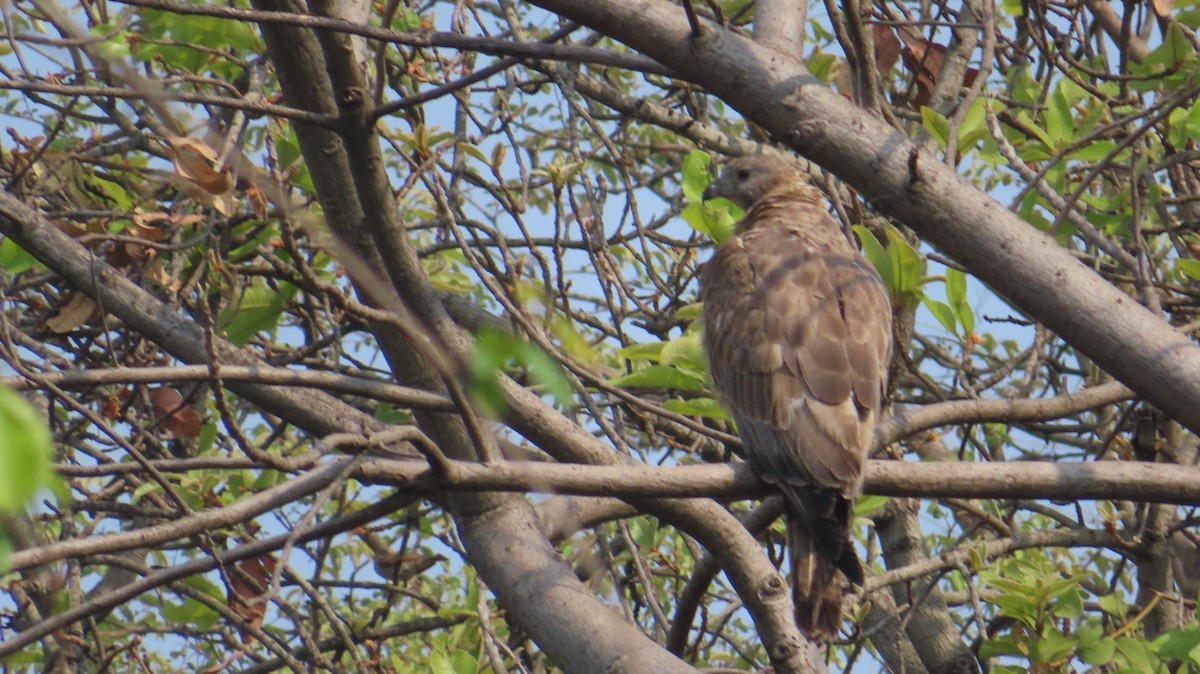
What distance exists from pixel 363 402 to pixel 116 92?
333cm

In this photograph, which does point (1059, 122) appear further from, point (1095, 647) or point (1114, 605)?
point (1095, 647)

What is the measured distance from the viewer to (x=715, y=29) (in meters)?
3.14

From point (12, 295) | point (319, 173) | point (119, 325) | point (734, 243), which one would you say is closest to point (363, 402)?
point (119, 325)

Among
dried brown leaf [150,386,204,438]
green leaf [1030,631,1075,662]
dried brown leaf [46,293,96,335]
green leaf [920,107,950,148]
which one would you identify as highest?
green leaf [920,107,950,148]

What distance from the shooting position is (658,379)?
3.96m

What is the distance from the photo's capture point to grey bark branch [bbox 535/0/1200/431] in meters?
3.11

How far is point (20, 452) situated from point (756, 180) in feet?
16.9

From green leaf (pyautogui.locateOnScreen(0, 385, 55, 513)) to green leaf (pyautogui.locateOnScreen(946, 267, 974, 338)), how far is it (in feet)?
12.0

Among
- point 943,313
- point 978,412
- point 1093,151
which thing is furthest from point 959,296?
point 1093,151

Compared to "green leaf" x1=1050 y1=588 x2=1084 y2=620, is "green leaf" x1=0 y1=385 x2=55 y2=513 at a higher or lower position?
lower

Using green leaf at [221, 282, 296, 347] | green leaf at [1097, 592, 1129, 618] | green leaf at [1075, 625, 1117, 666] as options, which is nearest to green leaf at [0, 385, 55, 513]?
green leaf at [1075, 625, 1117, 666]

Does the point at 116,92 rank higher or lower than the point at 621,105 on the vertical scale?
lower

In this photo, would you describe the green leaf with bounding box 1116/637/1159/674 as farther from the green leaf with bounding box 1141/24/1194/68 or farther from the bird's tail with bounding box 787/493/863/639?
the green leaf with bounding box 1141/24/1194/68

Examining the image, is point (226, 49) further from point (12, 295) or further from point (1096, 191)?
point (1096, 191)
